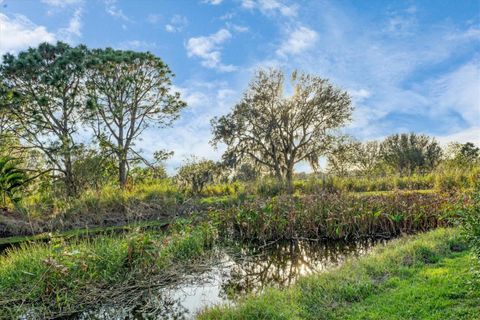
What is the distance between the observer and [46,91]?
2062cm

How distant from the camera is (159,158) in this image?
2447cm

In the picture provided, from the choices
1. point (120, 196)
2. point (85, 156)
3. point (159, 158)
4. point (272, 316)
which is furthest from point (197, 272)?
point (159, 158)

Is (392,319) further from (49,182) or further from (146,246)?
(49,182)

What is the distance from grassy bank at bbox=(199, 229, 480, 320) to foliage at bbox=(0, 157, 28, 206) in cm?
1473

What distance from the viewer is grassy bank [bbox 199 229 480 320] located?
4.02 meters

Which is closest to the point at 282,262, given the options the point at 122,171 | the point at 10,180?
the point at 10,180

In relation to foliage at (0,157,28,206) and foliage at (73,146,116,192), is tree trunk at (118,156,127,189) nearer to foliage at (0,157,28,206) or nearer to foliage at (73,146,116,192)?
foliage at (73,146,116,192)

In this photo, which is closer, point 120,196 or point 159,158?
point 120,196

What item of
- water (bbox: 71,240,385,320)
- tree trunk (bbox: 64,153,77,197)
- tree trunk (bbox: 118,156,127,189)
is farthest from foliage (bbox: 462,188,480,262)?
tree trunk (bbox: 118,156,127,189)

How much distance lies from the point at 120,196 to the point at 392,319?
44.5ft

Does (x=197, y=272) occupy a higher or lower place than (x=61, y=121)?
lower

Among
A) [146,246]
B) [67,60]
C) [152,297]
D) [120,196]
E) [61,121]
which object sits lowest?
[152,297]

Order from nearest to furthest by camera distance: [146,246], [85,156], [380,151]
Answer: [146,246] < [85,156] < [380,151]

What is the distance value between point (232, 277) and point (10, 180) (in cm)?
1465
